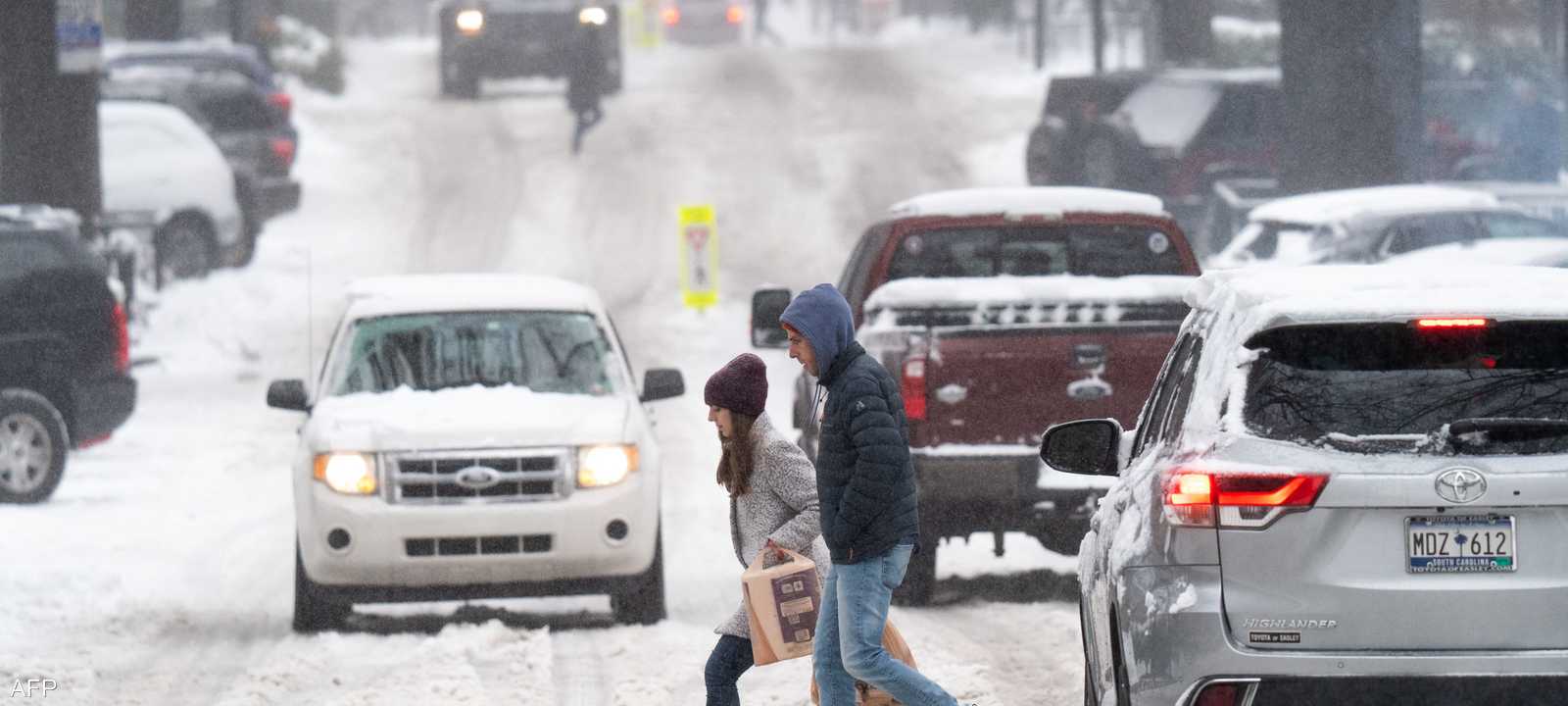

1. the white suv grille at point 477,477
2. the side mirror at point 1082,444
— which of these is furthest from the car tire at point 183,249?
the side mirror at point 1082,444

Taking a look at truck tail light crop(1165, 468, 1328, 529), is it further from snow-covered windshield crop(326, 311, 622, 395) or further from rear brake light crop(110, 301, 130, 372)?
rear brake light crop(110, 301, 130, 372)

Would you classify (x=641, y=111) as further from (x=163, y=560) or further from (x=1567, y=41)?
(x=163, y=560)

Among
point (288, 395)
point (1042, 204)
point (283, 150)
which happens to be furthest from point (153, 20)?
point (1042, 204)

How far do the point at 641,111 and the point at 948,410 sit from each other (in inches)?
1189

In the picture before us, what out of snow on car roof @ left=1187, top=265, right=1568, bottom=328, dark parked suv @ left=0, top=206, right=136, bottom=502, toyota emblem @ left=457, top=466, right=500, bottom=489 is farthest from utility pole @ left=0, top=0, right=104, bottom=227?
snow on car roof @ left=1187, top=265, right=1568, bottom=328

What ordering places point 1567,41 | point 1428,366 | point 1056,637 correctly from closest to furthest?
point 1428,366, point 1056,637, point 1567,41

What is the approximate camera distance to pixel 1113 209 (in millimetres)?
12398

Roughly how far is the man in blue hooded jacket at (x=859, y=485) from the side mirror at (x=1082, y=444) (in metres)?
0.40

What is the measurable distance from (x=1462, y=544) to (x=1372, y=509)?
22cm

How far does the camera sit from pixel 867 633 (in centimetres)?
725

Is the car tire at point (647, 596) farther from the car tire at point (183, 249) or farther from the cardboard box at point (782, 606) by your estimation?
the car tire at point (183, 249)

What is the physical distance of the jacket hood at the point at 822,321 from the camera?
713cm

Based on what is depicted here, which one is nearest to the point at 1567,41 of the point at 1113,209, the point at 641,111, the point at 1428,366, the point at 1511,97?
the point at 1511,97

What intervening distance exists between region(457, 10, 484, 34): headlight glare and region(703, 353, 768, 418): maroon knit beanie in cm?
3152
